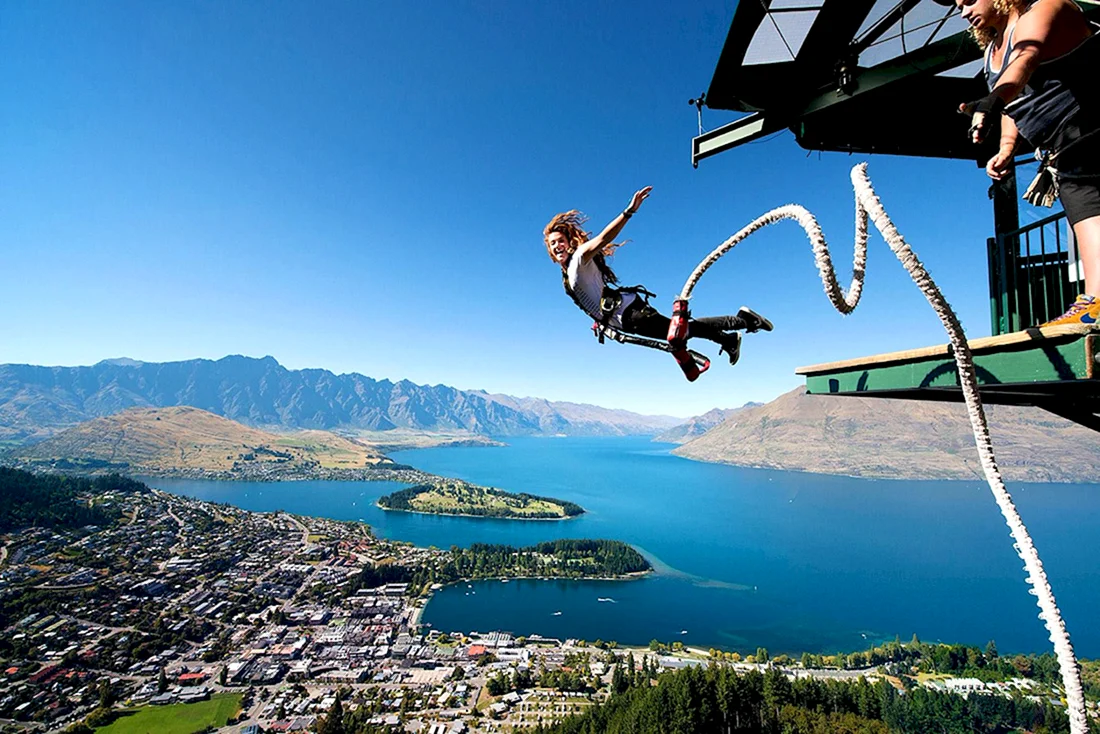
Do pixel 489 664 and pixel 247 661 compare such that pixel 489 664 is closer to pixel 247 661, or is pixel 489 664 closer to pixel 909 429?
pixel 247 661

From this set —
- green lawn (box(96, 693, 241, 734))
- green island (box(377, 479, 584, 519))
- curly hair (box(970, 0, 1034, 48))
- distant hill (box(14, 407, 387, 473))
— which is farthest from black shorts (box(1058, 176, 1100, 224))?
distant hill (box(14, 407, 387, 473))

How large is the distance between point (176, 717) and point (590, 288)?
90.1 feet

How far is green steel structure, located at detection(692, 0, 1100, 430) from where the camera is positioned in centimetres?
162

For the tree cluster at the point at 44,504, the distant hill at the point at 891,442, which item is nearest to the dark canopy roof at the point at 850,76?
the tree cluster at the point at 44,504

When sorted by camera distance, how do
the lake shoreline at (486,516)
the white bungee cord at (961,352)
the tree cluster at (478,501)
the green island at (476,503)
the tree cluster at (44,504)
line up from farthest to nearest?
1. the tree cluster at (478,501)
2. the green island at (476,503)
3. the lake shoreline at (486,516)
4. the tree cluster at (44,504)
5. the white bungee cord at (961,352)

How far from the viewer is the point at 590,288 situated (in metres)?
2.19

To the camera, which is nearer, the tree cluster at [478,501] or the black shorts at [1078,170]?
the black shorts at [1078,170]

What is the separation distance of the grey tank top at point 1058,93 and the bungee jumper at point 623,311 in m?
1.16

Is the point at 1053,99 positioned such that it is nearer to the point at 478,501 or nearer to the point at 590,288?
the point at 590,288

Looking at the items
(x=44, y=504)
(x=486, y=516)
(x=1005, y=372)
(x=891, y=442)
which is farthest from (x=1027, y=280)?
(x=891, y=442)

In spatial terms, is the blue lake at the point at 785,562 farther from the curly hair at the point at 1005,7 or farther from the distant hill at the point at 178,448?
the curly hair at the point at 1005,7

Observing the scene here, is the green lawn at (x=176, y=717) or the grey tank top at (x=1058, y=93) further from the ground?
the grey tank top at (x=1058, y=93)

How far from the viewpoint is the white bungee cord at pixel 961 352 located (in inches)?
31.1

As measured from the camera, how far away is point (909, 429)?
127875mm
